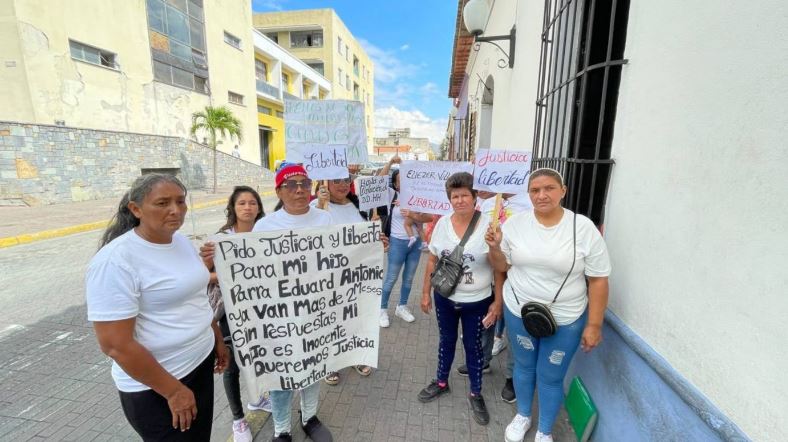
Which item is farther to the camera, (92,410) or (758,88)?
(92,410)

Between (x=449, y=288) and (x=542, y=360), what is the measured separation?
2.44ft

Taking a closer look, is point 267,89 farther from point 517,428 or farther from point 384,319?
point 517,428

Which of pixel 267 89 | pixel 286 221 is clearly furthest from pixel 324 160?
pixel 267 89

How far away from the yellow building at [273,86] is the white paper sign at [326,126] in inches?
1004

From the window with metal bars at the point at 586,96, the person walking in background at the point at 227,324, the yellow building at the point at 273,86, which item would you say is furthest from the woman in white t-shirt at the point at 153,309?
the yellow building at the point at 273,86

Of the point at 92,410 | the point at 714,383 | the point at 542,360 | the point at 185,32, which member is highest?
the point at 185,32

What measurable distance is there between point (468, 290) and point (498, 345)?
142 centimetres

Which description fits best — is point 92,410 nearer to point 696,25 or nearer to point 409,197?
point 409,197

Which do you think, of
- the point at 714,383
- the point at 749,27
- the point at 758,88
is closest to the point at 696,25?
the point at 749,27

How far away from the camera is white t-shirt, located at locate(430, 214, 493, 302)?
2482mm

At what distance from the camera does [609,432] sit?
7.38ft

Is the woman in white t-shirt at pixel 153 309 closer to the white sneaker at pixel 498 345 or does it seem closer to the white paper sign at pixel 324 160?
the white paper sign at pixel 324 160

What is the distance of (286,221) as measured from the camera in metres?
2.44

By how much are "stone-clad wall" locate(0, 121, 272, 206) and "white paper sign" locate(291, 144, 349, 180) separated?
13611mm
